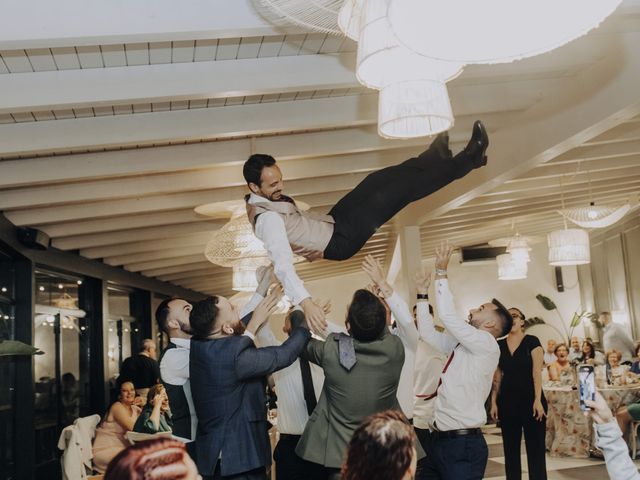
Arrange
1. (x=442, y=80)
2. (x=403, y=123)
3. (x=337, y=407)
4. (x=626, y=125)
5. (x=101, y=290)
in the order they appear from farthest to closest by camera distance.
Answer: (x=101, y=290), (x=626, y=125), (x=403, y=123), (x=337, y=407), (x=442, y=80)

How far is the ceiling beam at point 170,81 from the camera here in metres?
3.86

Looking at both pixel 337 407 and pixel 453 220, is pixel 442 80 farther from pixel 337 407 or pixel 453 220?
pixel 453 220

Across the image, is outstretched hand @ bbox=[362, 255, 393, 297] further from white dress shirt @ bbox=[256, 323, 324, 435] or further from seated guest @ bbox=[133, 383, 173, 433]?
seated guest @ bbox=[133, 383, 173, 433]

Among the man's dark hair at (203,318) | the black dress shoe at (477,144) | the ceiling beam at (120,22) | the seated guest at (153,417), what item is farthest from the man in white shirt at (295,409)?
the seated guest at (153,417)

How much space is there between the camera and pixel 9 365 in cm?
Result: 698

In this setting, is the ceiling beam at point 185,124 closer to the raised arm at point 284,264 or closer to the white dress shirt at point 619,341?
the raised arm at point 284,264

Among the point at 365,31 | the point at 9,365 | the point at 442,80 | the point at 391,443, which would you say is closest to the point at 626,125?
the point at 442,80

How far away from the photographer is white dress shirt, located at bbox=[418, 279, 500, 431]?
3.71 m

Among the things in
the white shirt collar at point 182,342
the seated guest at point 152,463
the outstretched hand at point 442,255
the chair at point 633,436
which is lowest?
the chair at point 633,436

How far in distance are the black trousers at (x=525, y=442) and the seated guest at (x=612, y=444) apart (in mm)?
3405

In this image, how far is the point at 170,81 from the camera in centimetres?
394

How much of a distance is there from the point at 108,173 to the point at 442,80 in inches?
126

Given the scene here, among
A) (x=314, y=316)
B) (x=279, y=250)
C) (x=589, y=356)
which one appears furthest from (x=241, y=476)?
(x=589, y=356)

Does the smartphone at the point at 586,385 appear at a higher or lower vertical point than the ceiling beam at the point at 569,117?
lower
